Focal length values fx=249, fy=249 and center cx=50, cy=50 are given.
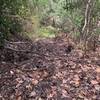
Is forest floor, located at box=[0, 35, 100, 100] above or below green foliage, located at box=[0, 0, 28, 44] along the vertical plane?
below

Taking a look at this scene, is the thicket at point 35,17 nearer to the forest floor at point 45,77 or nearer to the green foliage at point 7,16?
the green foliage at point 7,16

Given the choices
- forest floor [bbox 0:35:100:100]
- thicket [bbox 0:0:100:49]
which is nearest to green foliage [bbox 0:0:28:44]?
thicket [bbox 0:0:100:49]

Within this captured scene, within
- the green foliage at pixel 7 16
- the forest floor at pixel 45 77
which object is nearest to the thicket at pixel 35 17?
the green foliage at pixel 7 16

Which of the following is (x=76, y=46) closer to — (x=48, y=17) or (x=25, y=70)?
(x=25, y=70)

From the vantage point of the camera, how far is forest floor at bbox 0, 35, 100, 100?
141 inches

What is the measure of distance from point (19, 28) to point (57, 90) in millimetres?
3317

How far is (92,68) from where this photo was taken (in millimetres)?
4492

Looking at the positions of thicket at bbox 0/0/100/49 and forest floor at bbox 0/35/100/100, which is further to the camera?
thicket at bbox 0/0/100/49

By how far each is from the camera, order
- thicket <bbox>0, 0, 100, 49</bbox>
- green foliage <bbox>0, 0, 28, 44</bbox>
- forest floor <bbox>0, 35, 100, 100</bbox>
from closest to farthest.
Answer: forest floor <bbox>0, 35, 100, 100</bbox>
green foliage <bbox>0, 0, 28, 44</bbox>
thicket <bbox>0, 0, 100, 49</bbox>

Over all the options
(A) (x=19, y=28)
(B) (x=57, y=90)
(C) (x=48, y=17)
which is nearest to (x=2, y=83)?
(B) (x=57, y=90)

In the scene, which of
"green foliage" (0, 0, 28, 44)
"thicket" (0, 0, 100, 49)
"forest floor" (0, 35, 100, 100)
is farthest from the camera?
"thicket" (0, 0, 100, 49)

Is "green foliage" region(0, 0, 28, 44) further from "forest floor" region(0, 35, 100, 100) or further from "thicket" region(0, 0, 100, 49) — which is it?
"forest floor" region(0, 35, 100, 100)

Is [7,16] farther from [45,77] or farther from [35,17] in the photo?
[35,17]

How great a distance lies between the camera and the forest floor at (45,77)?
11.7ft
